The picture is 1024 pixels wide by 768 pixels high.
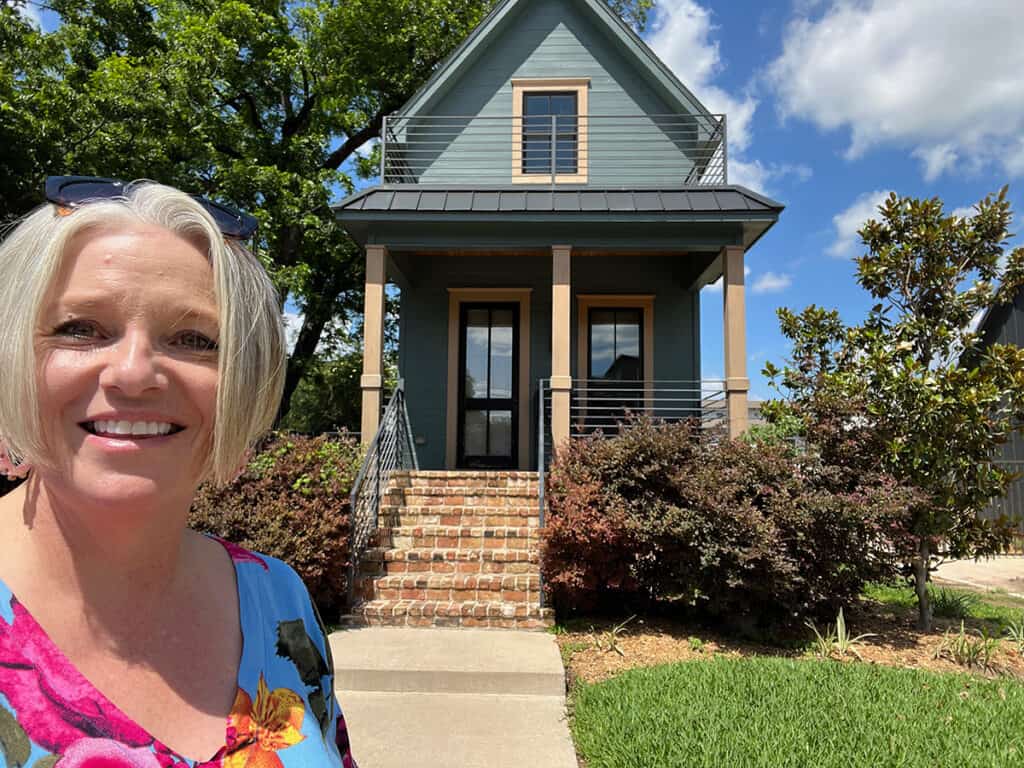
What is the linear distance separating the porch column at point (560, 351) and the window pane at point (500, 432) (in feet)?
7.99

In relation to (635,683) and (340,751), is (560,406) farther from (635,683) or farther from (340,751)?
(340,751)

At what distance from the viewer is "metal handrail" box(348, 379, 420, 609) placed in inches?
235

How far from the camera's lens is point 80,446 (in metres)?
0.81

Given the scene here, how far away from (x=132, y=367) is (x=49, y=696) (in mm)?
432

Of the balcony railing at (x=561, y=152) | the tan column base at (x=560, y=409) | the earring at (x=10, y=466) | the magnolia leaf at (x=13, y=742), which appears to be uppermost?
the balcony railing at (x=561, y=152)

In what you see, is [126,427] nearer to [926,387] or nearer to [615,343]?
[926,387]

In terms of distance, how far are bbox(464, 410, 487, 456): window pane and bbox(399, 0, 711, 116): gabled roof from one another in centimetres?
513

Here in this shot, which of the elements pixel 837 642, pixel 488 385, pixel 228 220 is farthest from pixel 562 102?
pixel 228 220

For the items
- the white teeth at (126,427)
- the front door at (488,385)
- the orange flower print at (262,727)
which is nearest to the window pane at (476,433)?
the front door at (488,385)

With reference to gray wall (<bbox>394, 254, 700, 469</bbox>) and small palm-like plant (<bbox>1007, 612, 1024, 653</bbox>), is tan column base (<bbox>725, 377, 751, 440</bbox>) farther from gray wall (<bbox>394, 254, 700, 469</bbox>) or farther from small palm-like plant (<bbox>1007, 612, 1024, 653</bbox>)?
small palm-like plant (<bbox>1007, 612, 1024, 653</bbox>)

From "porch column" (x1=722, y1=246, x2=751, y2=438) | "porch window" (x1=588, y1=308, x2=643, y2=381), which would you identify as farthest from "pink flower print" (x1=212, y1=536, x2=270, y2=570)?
"porch window" (x1=588, y1=308, x2=643, y2=381)

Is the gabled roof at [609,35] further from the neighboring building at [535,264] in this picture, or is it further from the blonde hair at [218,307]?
the blonde hair at [218,307]

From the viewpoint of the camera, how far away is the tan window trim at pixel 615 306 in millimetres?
10078

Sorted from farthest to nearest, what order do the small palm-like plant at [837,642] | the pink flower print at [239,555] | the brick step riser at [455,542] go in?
the brick step riser at [455,542] < the small palm-like plant at [837,642] < the pink flower print at [239,555]
